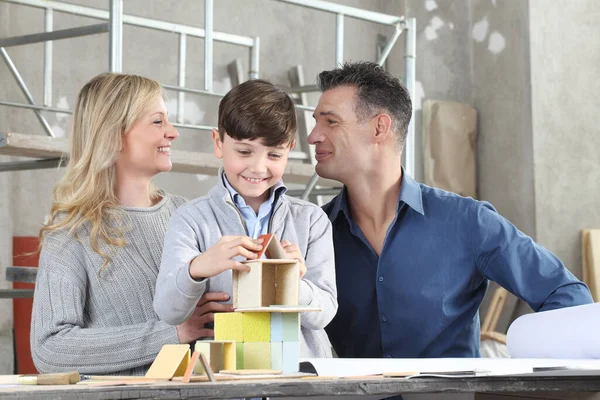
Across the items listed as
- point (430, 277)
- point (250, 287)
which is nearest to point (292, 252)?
point (250, 287)

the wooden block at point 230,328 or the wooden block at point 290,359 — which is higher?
the wooden block at point 230,328

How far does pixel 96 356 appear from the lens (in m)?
2.03

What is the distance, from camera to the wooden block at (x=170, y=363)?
4.30 ft

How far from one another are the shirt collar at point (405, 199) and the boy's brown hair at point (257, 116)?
2.25 ft

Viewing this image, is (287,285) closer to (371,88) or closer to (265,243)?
(265,243)

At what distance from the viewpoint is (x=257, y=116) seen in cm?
186

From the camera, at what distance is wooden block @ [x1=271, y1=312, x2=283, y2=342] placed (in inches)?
57.3

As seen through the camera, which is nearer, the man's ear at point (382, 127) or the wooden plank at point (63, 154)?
the man's ear at point (382, 127)

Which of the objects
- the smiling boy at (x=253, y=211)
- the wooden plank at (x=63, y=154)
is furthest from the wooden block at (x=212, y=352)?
the wooden plank at (x=63, y=154)

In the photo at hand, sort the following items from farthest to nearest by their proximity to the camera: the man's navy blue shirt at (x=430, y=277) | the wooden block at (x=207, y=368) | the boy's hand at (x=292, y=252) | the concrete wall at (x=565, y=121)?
the concrete wall at (x=565, y=121)
the man's navy blue shirt at (x=430, y=277)
the boy's hand at (x=292, y=252)
the wooden block at (x=207, y=368)

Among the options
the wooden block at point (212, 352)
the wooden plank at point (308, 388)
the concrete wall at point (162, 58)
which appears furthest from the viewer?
the concrete wall at point (162, 58)

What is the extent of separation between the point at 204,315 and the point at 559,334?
2.19 feet

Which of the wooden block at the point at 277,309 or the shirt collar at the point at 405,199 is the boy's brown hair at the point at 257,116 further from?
the shirt collar at the point at 405,199

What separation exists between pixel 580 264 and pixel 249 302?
18.4 ft
